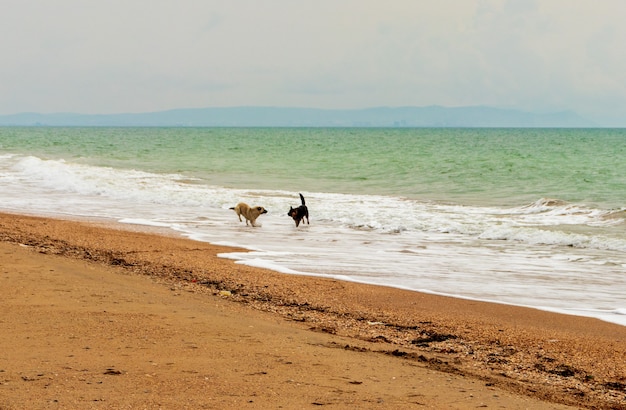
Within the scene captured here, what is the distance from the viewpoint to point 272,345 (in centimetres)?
584

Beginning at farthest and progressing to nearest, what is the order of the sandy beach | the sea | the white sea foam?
the sea, the white sea foam, the sandy beach

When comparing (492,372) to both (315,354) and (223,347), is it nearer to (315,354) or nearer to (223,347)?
(315,354)

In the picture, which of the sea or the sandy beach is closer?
the sandy beach

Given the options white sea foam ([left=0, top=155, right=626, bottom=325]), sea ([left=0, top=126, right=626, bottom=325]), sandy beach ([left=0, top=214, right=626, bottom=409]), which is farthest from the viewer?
sea ([left=0, top=126, right=626, bottom=325])

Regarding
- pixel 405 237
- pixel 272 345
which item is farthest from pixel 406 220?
pixel 272 345

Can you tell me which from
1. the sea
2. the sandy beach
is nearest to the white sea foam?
the sea

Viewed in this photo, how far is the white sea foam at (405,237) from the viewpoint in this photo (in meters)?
9.73

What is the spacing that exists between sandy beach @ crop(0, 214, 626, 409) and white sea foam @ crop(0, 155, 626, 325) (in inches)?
48.9

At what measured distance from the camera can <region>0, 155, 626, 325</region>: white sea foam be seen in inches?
383

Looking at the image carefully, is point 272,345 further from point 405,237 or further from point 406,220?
point 406,220

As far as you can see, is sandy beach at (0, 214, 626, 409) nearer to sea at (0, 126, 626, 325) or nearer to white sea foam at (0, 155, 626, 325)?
white sea foam at (0, 155, 626, 325)

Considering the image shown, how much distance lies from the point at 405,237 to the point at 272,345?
29.6 feet

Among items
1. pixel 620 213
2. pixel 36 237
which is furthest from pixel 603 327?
pixel 620 213

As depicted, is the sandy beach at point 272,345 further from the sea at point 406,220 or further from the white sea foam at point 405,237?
the sea at point 406,220
